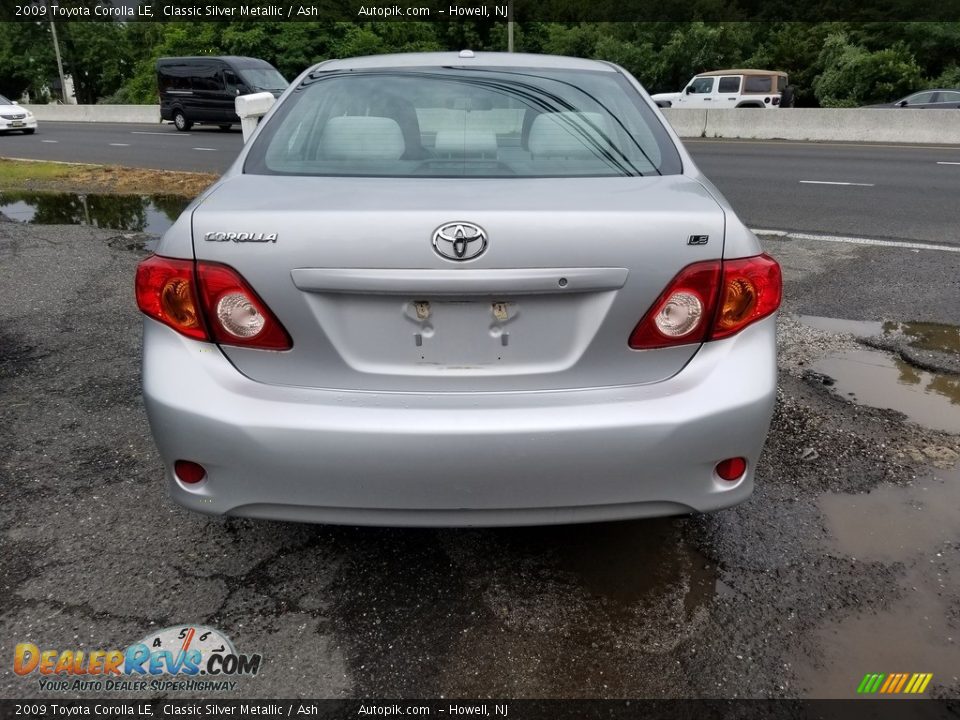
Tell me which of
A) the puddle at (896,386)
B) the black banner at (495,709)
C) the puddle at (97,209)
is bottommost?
the puddle at (97,209)

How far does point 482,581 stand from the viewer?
260 cm

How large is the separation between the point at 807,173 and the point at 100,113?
114ft

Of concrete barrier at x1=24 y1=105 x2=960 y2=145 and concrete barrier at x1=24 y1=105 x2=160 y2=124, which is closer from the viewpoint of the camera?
concrete barrier at x1=24 y1=105 x2=960 y2=145

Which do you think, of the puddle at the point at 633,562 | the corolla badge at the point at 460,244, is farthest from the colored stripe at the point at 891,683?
the corolla badge at the point at 460,244

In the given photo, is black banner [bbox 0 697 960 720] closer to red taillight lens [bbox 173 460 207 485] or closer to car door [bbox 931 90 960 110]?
red taillight lens [bbox 173 460 207 485]

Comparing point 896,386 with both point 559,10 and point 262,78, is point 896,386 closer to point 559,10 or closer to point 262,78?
point 262,78

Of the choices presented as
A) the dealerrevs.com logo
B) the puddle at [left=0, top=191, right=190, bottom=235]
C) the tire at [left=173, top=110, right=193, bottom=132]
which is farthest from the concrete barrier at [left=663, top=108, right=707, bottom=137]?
the dealerrevs.com logo

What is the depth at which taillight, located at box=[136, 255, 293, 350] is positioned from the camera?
210cm

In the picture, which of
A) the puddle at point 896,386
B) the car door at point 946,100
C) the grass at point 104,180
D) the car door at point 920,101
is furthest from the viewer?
the car door at point 920,101

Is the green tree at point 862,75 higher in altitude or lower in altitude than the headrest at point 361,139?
lower

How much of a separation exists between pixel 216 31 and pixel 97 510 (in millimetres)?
50402

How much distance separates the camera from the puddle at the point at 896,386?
3758mm

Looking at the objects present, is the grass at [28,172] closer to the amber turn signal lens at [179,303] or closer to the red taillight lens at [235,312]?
the amber turn signal lens at [179,303]

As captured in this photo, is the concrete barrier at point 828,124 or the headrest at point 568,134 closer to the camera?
the headrest at point 568,134
